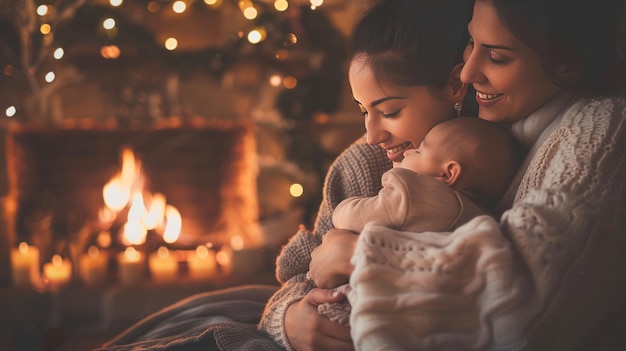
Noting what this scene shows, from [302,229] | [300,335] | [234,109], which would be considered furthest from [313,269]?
[234,109]

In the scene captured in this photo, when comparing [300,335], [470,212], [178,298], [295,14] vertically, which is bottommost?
[178,298]

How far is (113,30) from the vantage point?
6.56ft

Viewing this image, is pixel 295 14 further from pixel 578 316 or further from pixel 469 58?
pixel 578 316

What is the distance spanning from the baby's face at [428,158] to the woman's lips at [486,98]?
0.07 metres

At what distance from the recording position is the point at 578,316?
0.62 m

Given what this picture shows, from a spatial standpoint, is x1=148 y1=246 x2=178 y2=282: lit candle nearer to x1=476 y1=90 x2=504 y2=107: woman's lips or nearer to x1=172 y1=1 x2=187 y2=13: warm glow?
x1=172 y1=1 x2=187 y2=13: warm glow

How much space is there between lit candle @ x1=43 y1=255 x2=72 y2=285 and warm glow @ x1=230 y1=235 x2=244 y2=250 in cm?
46

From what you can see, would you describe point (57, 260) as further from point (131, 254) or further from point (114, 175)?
point (114, 175)

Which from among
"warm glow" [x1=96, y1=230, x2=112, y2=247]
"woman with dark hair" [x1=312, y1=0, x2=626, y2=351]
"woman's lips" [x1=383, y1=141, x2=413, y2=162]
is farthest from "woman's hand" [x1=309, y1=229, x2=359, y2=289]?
"warm glow" [x1=96, y1=230, x2=112, y2=247]

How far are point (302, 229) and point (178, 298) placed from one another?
1066 millimetres

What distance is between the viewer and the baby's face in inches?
27.0

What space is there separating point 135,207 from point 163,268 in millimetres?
248

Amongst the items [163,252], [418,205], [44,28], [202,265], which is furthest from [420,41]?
[163,252]

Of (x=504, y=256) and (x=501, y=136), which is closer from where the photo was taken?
(x=504, y=256)
